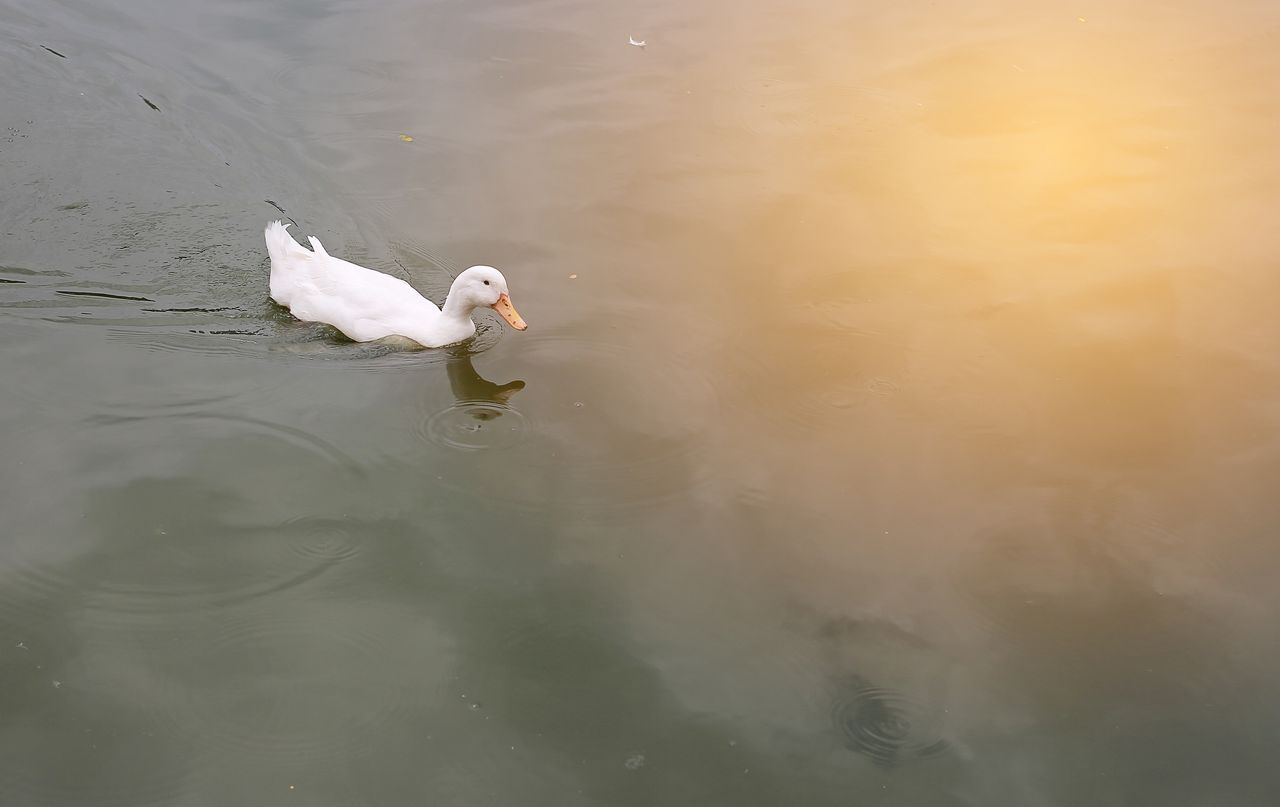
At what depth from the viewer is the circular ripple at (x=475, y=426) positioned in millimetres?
5691

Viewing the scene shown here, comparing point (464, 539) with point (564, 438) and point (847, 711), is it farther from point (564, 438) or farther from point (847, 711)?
point (847, 711)

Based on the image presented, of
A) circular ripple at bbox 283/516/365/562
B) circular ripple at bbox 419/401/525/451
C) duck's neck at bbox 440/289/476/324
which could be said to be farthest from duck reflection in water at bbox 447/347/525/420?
circular ripple at bbox 283/516/365/562

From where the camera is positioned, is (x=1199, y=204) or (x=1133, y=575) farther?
(x=1199, y=204)

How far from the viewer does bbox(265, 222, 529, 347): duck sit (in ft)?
21.2

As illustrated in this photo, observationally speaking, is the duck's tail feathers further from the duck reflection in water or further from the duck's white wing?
the duck reflection in water

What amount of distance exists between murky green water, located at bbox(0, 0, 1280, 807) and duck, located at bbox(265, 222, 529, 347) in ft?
0.52

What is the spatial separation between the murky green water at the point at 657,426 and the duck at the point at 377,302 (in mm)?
159

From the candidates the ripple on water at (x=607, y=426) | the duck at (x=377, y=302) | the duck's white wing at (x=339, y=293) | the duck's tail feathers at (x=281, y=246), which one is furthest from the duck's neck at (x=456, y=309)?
the duck's tail feathers at (x=281, y=246)

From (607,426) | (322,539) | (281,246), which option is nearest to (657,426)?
(607,426)

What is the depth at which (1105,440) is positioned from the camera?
568 centimetres

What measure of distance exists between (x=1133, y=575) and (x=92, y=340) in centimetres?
541

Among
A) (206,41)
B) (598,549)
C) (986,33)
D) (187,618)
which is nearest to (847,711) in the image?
(598,549)

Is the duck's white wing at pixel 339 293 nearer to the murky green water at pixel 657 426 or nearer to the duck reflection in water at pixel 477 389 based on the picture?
the murky green water at pixel 657 426

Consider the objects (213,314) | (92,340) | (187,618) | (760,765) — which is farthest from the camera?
(213,314)
